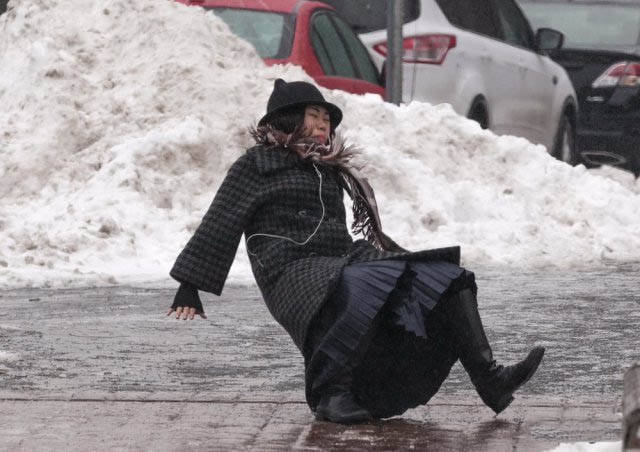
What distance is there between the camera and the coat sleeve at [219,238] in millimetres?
5805

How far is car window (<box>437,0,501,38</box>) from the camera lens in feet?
45.8

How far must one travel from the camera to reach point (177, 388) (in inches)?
263

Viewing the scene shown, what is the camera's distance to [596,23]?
17.9m

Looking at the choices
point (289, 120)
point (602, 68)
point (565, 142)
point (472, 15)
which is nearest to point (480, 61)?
point (472, 15)

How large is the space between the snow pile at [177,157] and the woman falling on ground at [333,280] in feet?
17.2

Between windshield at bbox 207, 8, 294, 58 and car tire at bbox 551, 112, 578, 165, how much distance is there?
3.42 m

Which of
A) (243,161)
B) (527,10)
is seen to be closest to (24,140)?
(527,10)

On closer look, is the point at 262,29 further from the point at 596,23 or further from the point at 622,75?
the point at 596,23

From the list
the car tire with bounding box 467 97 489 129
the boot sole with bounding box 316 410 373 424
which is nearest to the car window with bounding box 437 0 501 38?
the car tire with bounding box 467 97 489 129

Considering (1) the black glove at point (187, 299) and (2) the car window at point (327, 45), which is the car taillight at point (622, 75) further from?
(1) the black glove at point (187, 299)

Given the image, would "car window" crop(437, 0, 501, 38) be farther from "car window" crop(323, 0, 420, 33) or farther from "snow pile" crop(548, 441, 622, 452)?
"snow pile" crop(548, 441, 622, 452)

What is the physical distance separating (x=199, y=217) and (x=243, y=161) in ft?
20.7

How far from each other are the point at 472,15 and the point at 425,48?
2.39 ft

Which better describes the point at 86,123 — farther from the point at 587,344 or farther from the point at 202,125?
the point at 587,344
